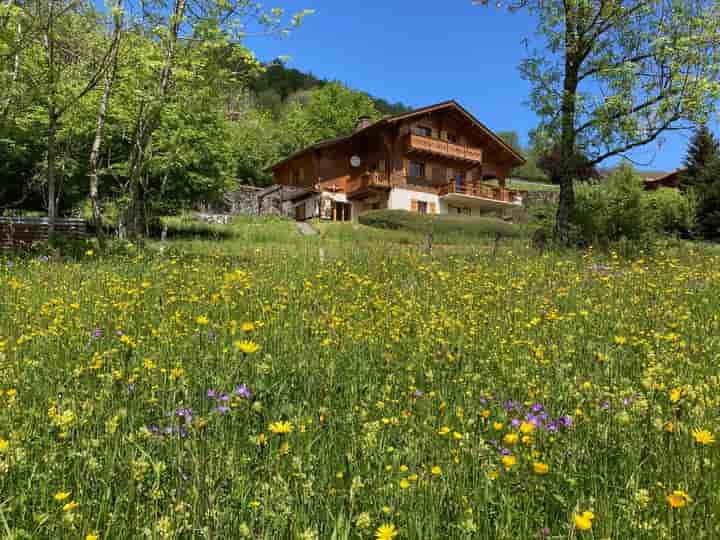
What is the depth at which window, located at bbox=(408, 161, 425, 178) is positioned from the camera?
131 feet

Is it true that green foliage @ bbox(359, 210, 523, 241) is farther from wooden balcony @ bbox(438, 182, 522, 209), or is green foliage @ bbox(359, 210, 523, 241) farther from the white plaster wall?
wooden balcony @ bbox(438, 182, 522, 209)

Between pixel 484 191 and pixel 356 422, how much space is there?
4147cm

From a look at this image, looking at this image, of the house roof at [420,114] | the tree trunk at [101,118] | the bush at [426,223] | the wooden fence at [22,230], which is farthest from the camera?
the house roof at [420,114]

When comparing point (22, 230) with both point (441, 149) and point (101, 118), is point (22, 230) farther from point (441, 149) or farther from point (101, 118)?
point (441, 149)

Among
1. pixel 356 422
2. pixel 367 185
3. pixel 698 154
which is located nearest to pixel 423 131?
pixel 367 185

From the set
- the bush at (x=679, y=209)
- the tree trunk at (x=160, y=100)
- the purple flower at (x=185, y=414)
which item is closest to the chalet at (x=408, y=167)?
the bush at (x=679, y=209)

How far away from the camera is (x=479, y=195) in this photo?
137 feet

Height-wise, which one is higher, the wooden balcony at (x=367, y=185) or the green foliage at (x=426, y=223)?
the wooden balcony at (x=367, y=185)

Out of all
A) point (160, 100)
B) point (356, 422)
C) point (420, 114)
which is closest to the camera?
point (356, 422)

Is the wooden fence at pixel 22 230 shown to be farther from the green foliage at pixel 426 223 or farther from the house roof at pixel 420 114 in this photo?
the house roof at pixel 420 114

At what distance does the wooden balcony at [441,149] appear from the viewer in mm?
37688

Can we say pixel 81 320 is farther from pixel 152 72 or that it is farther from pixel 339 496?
pixel 152 72

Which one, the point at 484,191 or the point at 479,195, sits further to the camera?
the point at 484,191

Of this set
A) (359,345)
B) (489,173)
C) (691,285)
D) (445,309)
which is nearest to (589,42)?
(691,285)
